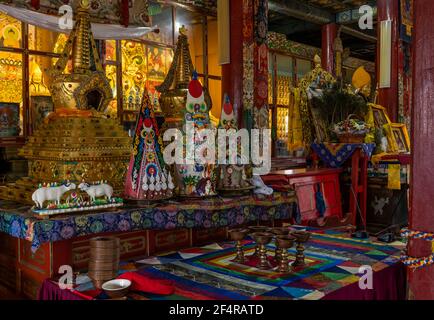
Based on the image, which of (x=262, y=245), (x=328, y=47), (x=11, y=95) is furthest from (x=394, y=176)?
(x=328, y=47)

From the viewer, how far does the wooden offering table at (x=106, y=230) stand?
205 centimetres

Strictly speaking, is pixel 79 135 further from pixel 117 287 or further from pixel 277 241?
pixel 277 241

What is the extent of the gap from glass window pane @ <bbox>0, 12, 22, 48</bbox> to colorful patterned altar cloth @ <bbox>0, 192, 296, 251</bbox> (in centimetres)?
265

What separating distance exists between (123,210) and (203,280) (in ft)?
2.14

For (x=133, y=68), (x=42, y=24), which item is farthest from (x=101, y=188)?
(x=133, y=68)

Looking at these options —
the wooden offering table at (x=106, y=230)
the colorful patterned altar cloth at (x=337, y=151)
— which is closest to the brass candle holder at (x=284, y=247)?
the wooden offering table at (x=106, y=230)

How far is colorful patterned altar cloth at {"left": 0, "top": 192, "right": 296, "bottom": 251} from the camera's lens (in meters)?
2.04

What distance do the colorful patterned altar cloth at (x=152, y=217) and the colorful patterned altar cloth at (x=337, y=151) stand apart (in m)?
1.55

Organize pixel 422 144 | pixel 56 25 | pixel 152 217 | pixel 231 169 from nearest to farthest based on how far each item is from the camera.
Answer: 1. pixel 422 144
2. pixel 152 217
3. pixel 231 169
4. pixel 56 25

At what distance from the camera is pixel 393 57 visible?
5875 mm

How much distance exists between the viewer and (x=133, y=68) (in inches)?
223

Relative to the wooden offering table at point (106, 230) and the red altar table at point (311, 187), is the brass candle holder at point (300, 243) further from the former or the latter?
the red altar table at point (311, 187)

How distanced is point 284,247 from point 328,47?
23.0ft

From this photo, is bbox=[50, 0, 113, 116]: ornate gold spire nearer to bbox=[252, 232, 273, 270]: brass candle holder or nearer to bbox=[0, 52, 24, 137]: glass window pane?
bbox=[252, 232, 273, 270]: brass candle holder
